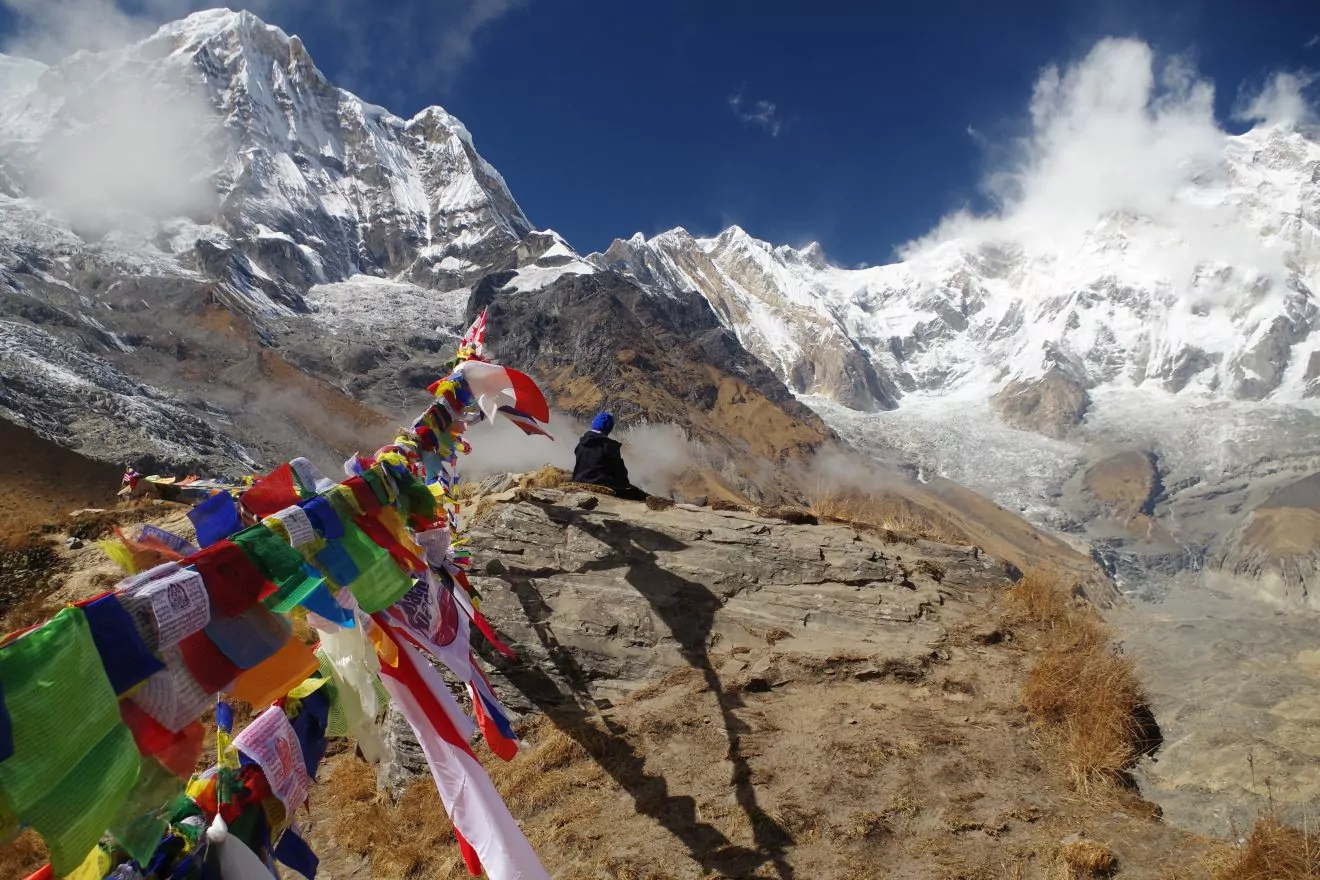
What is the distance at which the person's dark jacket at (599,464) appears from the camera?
11469 mm

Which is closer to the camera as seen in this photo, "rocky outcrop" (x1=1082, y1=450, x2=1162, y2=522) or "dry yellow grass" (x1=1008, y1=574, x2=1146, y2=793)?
"dry yellow grass" (x1=1008, y1=574, x2=1146, y2=793)

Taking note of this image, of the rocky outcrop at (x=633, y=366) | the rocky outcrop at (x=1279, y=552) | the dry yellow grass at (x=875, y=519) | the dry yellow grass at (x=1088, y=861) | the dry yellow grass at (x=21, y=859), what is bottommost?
the dry yellow grass at (x=21, y=859)

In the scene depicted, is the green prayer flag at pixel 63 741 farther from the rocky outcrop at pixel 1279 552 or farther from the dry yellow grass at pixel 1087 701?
the rocky outcrop at pixel 1279 552

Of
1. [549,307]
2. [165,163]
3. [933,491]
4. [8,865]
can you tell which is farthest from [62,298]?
[933,491]

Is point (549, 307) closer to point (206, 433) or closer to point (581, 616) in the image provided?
point (206, 433)

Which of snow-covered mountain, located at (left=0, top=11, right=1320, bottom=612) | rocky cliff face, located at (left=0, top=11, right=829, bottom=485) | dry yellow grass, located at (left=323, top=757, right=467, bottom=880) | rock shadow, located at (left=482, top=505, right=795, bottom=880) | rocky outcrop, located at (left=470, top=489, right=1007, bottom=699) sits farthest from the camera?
snow-covered mountain, located at (left=0, top=11, right=1320, bottom=612)

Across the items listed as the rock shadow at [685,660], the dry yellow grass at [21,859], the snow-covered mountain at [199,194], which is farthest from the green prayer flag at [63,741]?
the snow-covered mountain at [199,194]

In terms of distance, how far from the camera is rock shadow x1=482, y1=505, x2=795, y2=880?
5.30m

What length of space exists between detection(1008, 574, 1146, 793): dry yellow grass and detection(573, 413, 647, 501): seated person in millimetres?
6156

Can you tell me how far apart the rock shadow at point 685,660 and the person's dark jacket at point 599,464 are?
150 cm

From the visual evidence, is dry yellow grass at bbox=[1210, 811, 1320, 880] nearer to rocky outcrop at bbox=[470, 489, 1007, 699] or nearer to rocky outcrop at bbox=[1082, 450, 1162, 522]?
rocky outcrop at bbox=[470, 489, 1007, 699]

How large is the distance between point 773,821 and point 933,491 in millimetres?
130506

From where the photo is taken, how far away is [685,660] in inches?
320

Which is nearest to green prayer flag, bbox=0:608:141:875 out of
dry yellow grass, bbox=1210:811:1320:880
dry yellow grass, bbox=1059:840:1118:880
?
dry yellow grass, bbox=1059:840:1118:880
